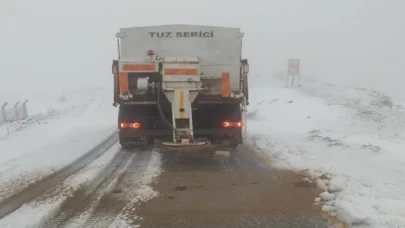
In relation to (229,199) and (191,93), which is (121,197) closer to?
(229,199)

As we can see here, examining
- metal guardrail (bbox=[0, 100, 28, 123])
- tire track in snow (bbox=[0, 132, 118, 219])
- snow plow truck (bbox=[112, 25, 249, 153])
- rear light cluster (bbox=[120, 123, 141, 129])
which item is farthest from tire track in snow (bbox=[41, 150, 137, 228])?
metal guardrail (bbox=[0, 100, 28, 123])

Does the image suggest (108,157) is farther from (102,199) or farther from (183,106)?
(102,199)

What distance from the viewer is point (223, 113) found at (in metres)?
9.76

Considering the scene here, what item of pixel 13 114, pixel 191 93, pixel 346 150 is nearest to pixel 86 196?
pixel 191 93

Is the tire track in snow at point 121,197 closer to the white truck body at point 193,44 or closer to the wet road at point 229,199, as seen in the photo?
the wet road at point 229,199

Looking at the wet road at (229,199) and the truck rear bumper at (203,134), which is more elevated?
the truck rear bumper at (203,134)

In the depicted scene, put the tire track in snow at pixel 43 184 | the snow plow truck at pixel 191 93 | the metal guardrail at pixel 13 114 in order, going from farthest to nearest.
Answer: the metal guardrail at pixel 13 114, the snow plow truck at pixel 191 93, the tire track in snow at pixel 43 184

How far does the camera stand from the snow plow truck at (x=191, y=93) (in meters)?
9.02

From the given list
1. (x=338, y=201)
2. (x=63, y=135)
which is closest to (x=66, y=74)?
(x=63, y=135)

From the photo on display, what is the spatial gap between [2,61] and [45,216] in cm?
7608

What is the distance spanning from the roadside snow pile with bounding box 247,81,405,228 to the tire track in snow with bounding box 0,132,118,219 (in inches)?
158

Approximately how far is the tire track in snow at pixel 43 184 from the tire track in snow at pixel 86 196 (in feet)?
1.94

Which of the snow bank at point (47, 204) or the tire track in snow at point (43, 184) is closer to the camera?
the snow bank at point (47, 204)

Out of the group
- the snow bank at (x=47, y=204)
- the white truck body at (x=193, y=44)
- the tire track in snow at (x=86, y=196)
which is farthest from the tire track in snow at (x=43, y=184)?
the white truck body at (x=193, y=44)
